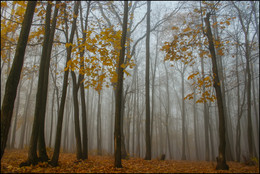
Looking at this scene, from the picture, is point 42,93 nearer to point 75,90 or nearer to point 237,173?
point 75,90

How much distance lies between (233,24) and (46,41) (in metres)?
14.7

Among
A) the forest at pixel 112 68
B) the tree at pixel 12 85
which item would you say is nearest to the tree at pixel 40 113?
the forest at pixel 112 68

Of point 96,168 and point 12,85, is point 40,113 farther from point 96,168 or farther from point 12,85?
point 96,168

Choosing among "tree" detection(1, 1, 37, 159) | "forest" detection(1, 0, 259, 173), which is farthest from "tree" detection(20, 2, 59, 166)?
"tree" detection(1, 1, 37, 159)

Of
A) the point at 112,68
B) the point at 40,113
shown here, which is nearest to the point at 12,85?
the point at 40,113

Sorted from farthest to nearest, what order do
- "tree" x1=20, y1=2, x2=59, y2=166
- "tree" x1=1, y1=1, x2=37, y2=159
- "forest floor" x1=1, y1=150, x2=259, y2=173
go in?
"tree" x1=20, y1=2, x2=59, y2=166 < "forest floor" x1=1, y1=150, x2=259, y2=173 < "tree" x1=1, y1=1, x2=37, y2=159

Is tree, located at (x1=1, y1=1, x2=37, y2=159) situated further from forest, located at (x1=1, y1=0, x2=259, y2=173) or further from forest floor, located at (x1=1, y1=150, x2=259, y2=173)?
forest floor, located at (x1=1, y1=150, x2=259, y2=173)

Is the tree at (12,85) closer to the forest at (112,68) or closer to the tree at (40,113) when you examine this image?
the forest at (112,68)

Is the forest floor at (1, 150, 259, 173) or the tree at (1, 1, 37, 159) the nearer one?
the tree at (1, 1, 37, 159)

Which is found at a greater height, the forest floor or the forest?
the forest

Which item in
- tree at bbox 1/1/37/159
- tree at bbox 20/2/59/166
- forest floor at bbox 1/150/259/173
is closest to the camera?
tree at bbox 1/1/37/159

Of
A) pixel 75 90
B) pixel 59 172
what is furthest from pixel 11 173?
pixel 75 90

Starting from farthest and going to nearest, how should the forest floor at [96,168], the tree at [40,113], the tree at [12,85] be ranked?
Answer: the tree at [40,113] < the forest floor at [96,168] < the tree at [12,85]

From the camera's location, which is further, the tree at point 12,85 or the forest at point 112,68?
the forest at point 112,68
